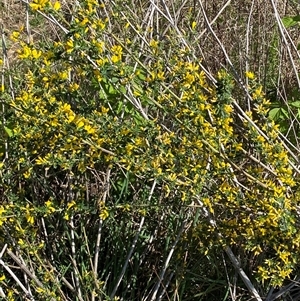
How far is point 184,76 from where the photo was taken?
1.83 meters

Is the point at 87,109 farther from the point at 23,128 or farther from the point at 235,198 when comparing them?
the point at 235,198

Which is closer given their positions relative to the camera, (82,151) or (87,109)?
(82,151)

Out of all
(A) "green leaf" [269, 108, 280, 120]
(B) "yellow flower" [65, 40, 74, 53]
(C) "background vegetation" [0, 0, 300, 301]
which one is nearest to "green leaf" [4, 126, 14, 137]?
(C) "background vegetation" [0, 0, 300, 301]

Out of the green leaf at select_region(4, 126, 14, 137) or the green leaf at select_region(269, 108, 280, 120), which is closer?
the green leaf at select_region(4, 126, 14, 137)

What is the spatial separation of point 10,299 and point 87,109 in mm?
774

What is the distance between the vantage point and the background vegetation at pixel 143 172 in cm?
184

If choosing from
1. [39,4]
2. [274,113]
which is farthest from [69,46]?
[274,113]

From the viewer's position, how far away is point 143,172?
6.14ft

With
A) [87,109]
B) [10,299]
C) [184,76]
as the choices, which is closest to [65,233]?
→ [10,299]

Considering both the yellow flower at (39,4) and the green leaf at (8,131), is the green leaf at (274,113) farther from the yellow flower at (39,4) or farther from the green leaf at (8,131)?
the yellow flower at (39,4)

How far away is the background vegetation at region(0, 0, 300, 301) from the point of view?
1.84 m

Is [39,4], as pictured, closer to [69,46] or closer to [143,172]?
[69,46]

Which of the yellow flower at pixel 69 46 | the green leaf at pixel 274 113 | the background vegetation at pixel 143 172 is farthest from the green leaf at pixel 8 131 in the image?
the green leaf at pixel 274 113

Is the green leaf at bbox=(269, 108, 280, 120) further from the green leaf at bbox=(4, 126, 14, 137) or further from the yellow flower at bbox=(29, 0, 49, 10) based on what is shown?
the yellow flower at bbox=(29, 0, 49, 10)
